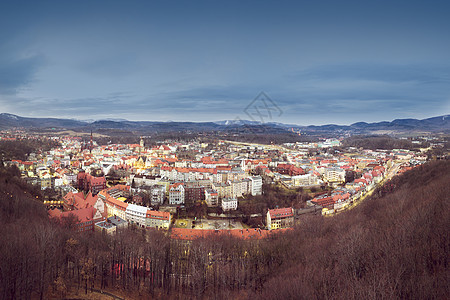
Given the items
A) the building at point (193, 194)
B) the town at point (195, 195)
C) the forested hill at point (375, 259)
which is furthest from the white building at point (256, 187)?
the forested hill at point (375, 259)

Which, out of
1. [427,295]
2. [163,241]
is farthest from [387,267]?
[163,241]

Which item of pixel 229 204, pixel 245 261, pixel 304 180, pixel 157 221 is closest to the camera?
pixel 245 261

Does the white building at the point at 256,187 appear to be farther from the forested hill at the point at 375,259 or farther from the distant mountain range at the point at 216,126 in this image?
the distant mountain range at the point at 216,126

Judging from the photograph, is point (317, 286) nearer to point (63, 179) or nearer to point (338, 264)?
point (338, 264)

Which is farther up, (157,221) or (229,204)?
(229,204)

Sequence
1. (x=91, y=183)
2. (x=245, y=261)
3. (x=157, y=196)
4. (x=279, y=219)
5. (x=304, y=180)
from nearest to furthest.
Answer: (x=245, y=261)
(x=279, y=219)
(x=157, y=196)
(x=91, y=183)
(x=304, y=180)

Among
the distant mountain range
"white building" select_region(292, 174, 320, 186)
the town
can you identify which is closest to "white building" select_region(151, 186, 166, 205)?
the town

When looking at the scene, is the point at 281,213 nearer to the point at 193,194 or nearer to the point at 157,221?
the point at 193,194

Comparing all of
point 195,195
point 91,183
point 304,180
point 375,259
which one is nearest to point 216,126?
point 304,180

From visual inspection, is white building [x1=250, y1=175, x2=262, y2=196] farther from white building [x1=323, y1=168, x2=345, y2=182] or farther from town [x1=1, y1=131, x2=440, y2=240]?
white building [x1=323, y1=168, x2=345, y2=182]
